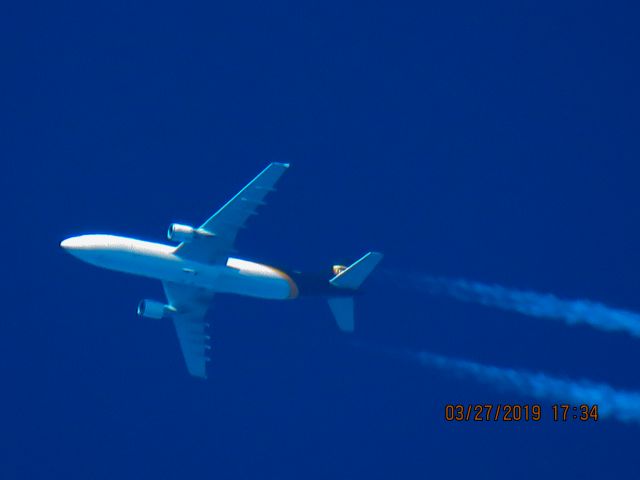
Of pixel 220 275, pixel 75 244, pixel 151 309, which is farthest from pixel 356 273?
pixel 75 244

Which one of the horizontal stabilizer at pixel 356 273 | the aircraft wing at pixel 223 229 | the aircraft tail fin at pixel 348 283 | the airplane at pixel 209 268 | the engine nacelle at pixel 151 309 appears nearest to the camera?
the airplane at pixel 209 268

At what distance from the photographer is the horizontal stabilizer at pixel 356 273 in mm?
82875

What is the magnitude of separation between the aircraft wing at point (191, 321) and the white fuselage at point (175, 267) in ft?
14.0

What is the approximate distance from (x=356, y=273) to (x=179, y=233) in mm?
14112

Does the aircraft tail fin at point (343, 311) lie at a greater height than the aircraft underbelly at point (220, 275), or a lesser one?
lesser

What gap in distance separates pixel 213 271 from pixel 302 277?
22.9 feet

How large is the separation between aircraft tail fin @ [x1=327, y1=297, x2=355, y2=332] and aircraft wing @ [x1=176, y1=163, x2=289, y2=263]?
9.66 metres

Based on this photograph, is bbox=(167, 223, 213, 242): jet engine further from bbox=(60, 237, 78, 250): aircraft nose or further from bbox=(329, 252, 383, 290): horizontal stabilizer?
bbox=(329, 252, 383, 290): horizontal stabilizer

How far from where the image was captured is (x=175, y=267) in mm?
77938

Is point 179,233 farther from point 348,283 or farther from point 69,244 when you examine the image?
point 348,283

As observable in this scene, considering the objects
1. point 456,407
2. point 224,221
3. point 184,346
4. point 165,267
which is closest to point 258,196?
point 224,221

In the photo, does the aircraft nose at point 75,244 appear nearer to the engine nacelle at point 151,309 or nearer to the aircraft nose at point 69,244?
the aircraft nose at point 69,244

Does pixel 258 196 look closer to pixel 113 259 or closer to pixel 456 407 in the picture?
pixel 113 259

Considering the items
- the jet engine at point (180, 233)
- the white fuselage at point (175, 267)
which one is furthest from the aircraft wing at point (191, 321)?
the jet engine at point (180, 233)
